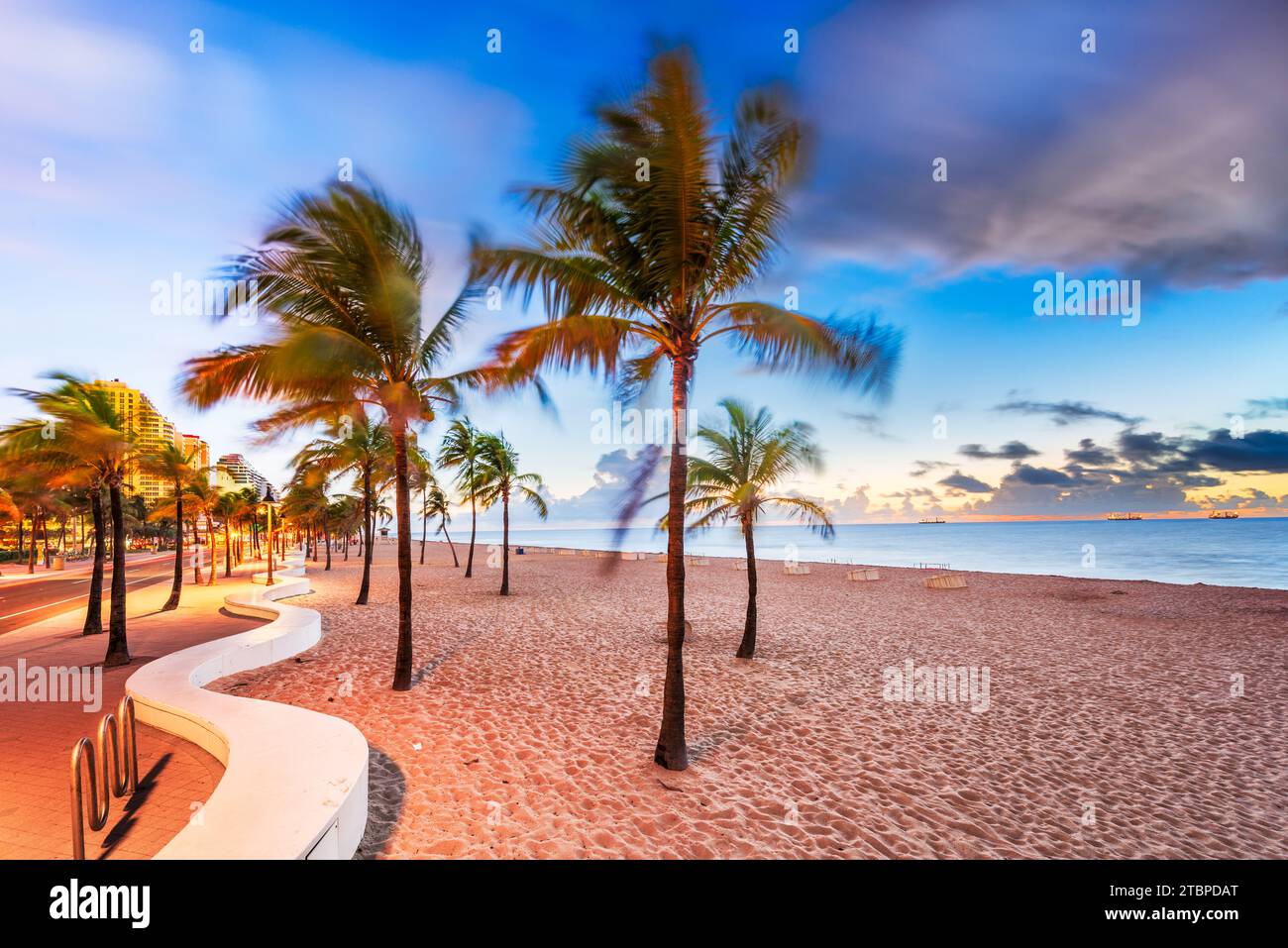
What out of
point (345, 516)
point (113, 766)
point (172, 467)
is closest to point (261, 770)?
point (113, 766)

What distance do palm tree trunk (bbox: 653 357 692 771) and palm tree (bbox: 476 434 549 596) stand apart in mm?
16396

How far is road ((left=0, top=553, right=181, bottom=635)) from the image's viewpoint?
620 inches

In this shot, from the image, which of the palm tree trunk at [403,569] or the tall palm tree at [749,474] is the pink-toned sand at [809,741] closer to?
the palm tree trunk at [403,569]

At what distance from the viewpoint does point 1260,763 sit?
670cm

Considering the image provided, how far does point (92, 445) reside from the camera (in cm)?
928

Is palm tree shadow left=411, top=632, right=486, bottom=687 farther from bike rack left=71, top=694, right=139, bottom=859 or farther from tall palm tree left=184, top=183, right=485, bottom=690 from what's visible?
bike rack left=71, top=694, right=139, bottom=859

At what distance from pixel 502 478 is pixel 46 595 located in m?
18.8
